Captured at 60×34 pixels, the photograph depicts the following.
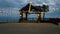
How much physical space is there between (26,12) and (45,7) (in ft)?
46.0

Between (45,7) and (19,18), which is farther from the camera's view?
(45,7)

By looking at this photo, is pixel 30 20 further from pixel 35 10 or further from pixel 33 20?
pixel 35 10

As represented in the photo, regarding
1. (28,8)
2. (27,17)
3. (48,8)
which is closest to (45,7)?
(48,8)

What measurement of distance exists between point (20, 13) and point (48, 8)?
39.6 ft

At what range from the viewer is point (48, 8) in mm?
40094

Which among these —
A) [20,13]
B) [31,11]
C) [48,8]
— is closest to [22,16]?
[20,13]

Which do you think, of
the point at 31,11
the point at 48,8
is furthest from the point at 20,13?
the point at 48,8

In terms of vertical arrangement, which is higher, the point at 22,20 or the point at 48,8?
the point at 48,8

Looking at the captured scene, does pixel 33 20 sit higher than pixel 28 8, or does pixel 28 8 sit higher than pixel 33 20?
pixel 28 8

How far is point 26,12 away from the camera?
1188 inches

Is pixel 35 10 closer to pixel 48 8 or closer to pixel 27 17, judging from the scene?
pixel 27 17

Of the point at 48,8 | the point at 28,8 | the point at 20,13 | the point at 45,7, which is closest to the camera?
Answer: the point at 28,8

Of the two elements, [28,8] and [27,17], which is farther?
[27,17]

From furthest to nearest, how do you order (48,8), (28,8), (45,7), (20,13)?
(45,7), (48,8), (20,13), (28,8)
